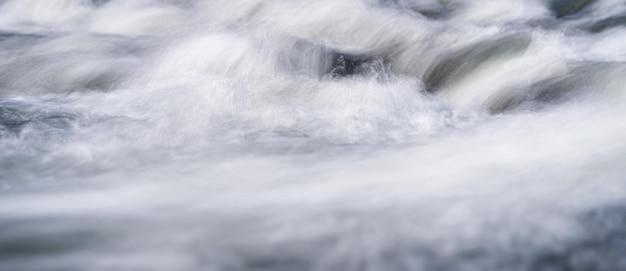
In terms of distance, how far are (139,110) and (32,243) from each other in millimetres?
1813

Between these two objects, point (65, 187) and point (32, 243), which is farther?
point (65, 187)

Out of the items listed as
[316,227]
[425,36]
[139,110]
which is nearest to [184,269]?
[316,227]

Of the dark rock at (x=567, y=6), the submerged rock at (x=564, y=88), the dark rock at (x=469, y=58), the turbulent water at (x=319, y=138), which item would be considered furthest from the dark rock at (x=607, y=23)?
the submerged rock at (x=564, y=88)

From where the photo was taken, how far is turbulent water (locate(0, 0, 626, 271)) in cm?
268

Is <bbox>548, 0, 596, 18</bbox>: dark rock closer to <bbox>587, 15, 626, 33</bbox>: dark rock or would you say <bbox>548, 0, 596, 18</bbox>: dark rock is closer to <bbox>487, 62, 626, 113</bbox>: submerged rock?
<bbox>587, 15, 626, 33</bbox>: dark rock

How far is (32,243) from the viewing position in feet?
8.82

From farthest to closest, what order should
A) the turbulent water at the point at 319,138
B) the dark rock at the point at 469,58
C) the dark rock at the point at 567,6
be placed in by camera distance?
the dark rock at the point at 567,6 → the dark rock at the point at 469,58 → the turbulent water at the point at 319,138

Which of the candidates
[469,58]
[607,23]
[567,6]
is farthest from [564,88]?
[567,6]

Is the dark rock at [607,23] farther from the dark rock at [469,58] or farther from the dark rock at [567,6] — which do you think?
the dark rock at [469,58]

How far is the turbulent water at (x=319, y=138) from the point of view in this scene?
2.68 m

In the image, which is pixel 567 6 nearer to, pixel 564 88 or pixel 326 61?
pixel 564 88

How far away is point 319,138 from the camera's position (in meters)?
3.95

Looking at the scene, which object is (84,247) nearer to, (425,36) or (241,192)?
(241,192)

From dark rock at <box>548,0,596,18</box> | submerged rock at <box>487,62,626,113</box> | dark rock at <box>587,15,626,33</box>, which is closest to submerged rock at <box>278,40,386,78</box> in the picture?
submerged rock at <box>487,62,626,113</box>
